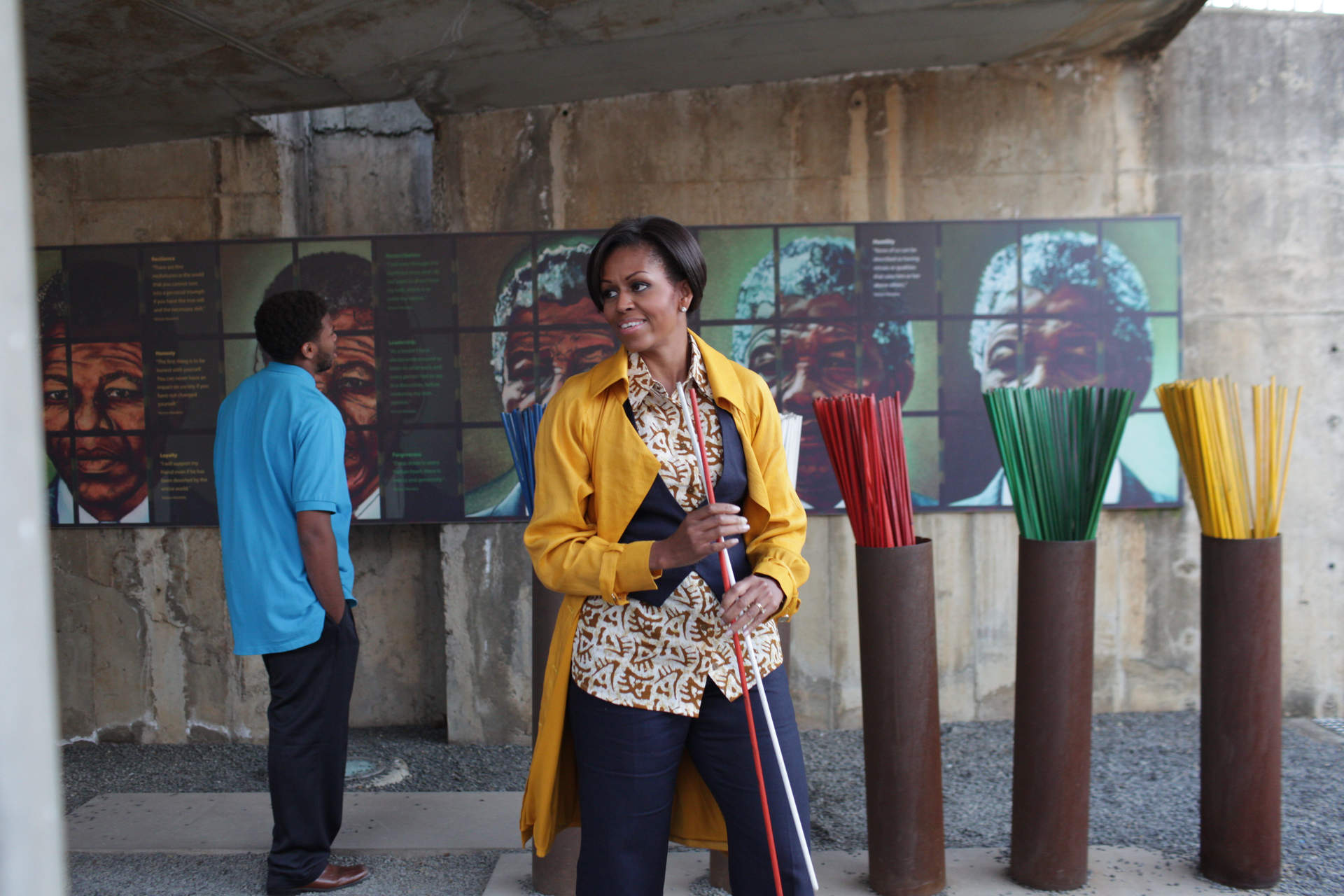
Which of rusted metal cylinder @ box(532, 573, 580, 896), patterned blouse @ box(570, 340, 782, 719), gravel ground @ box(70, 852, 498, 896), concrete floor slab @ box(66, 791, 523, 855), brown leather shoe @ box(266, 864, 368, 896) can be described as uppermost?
patterned blouse @ box(570, 340, 782, 719)

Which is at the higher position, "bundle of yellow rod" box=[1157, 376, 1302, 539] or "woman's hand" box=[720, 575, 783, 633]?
"bundle of yellow rod" box=[1157, 376, 1302, 539]

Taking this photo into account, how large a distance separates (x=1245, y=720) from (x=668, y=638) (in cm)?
175

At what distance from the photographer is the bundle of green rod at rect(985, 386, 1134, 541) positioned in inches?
96.5

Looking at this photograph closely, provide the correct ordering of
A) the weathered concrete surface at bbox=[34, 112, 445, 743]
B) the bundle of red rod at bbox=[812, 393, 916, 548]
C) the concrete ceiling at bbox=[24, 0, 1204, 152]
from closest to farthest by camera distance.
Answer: the bundle of red rod at bbox=[812, 393, 916, 548]
the concrete ceiling at bbox=[24, 0, 1204, 152]
the weathered concrete surface at bbox=[34, 112, 445, 743]

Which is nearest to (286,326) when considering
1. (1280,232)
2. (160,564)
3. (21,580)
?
(160,564)

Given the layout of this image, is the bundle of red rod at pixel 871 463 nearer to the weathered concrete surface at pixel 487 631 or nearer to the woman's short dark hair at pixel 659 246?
the woman's short dark hair at pixel 659 246

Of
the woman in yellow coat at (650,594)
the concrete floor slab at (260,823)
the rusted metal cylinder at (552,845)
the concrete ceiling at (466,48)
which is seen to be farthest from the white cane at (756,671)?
the concrete ceiling at (466,48)

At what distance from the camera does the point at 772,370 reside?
372 cm

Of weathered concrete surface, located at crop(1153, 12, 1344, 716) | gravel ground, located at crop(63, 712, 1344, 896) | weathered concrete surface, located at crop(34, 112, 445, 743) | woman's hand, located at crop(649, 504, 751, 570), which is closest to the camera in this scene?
woman's hand, located at crop(649, 504, 751, 570)

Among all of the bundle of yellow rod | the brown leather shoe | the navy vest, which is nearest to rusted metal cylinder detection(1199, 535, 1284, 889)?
the bundle of yellow rod

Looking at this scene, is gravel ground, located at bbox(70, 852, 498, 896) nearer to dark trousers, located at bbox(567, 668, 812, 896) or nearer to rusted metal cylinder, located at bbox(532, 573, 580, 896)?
rusted metal cylinder, located at bbox(532, 573, 580, 896)

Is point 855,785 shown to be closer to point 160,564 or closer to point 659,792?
point 659,792

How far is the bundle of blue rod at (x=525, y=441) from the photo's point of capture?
259 centimetres

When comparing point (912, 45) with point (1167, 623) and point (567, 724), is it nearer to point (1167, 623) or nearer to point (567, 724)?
point (1167, 623)
